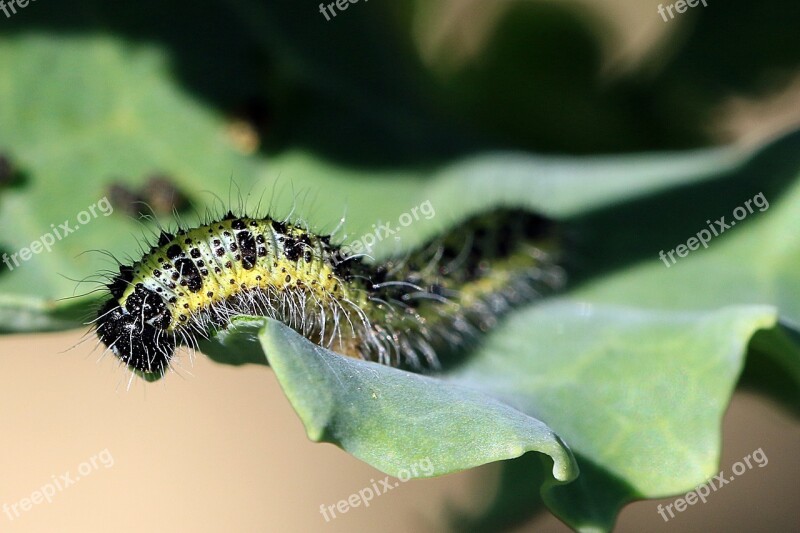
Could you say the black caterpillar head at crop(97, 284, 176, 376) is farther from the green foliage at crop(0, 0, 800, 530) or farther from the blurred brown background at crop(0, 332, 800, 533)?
the blurred brown background at crop(0, 332, 800, 533)

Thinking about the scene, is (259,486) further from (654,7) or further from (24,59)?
(654,7)

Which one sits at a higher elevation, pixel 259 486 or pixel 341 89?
pixel 341 89

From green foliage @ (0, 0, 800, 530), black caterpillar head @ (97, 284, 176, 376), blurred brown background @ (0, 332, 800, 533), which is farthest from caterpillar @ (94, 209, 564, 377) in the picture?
blurred brown background @ (0, 332, 800, 533)

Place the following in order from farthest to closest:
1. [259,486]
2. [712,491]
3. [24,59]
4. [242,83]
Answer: [259,486] → [712,491] → [242,83] → [24,59]

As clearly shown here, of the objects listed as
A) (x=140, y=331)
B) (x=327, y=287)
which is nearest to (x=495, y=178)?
(x=327, y=287)

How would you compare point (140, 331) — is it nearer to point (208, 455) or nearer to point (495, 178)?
point (495, 178)

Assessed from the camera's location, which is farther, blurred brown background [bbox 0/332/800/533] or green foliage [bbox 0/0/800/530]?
blurred brown background [bbox 0/332/800/533]

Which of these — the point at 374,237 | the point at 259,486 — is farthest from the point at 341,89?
the point at 259,486

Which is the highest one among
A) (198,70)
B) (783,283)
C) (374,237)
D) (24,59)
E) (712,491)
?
(24,59)
